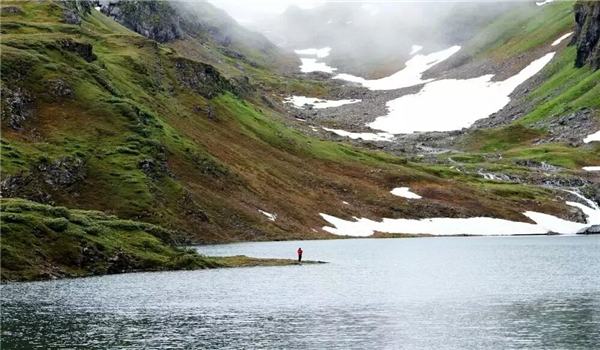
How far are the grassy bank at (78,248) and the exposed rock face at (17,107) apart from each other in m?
41.8

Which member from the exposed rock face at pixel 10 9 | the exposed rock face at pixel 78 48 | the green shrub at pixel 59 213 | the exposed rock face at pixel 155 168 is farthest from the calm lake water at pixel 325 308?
the exposed rock face at pixel 10 9

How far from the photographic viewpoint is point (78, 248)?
89.3 m

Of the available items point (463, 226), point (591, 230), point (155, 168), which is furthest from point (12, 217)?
point (591, 230)

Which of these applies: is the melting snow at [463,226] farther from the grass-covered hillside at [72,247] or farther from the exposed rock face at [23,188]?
the grass-covered hillside at [72,247]

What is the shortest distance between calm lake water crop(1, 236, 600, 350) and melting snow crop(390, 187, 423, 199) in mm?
83517

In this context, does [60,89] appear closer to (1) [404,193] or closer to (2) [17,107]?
(2) [17,107]

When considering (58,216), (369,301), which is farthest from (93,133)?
(369,301)

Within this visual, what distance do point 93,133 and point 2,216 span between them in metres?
60.3

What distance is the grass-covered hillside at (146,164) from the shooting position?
433 feet

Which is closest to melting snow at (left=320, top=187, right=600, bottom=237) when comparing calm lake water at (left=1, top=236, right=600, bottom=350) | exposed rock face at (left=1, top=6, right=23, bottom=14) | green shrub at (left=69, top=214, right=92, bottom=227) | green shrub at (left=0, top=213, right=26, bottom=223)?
calm lake water at (left=1, top=236, right=600, bottom=350)

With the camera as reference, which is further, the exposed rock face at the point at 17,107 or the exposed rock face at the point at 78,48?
the exposed rock face at the point at 78,48

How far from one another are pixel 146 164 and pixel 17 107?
25982mm

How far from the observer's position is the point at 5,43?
157875mm

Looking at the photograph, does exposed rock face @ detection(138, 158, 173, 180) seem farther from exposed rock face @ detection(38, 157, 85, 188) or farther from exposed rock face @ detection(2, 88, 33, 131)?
exposed rock face @ detection(2, 88, 33, 131)
